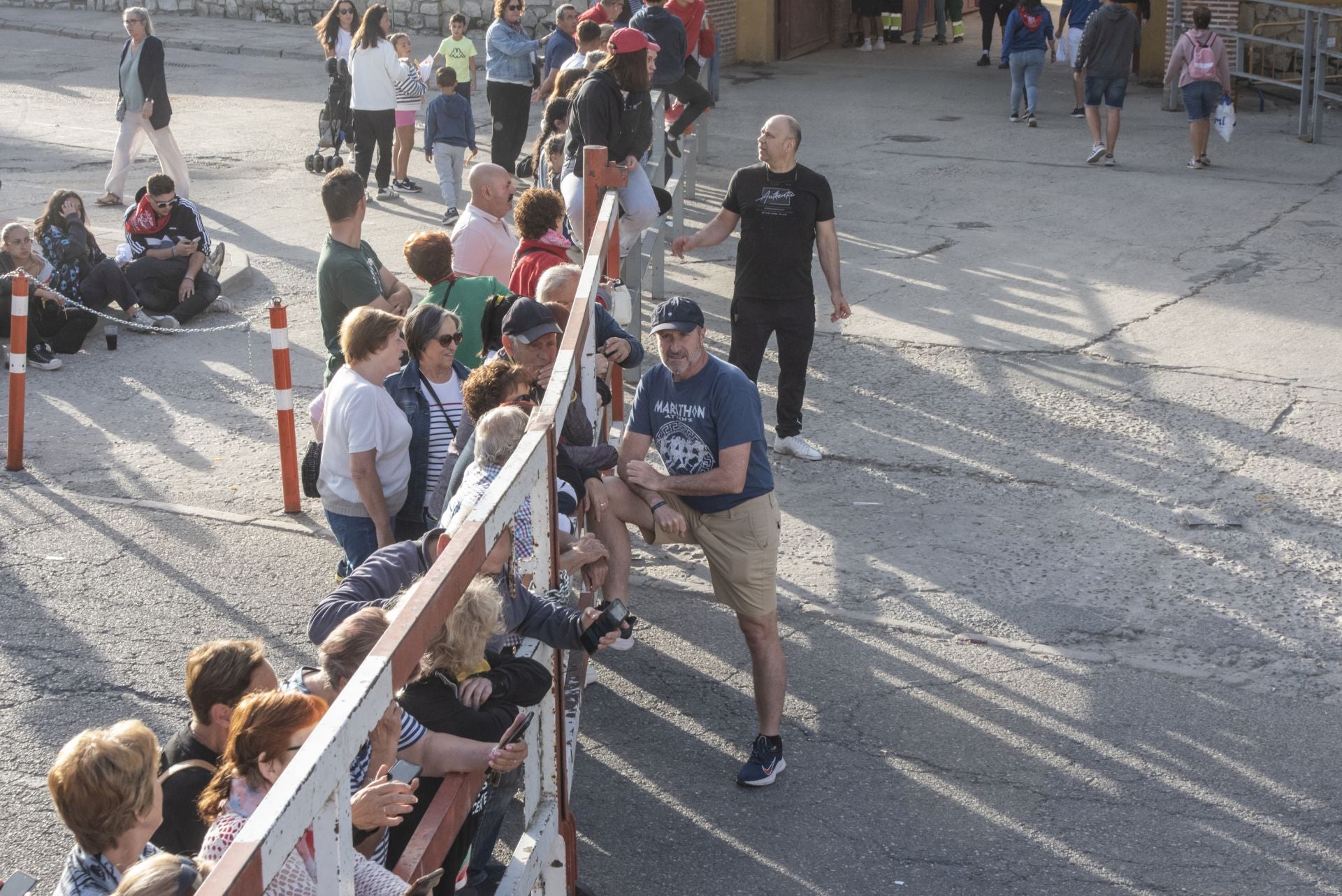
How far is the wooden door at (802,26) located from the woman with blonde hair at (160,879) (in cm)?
2311

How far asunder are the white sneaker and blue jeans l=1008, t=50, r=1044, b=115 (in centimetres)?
1162

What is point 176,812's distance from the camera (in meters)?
3.79

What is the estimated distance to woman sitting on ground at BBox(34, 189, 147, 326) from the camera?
10.7 metres

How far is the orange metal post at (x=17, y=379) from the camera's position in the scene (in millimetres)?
8430

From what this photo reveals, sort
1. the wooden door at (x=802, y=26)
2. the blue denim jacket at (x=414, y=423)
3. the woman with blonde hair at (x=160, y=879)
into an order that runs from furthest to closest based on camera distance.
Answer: the wooden door at (x=802, y=26)
the blue denim jacket at (x=414, y=423)
the woman with blonde hair at (x=160, y=879)

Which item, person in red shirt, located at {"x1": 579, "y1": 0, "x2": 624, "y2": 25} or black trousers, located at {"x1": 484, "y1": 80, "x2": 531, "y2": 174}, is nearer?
person in red shirt, located at {"x1": 579, "y1": 0, "x2": 624, "y2": 25}

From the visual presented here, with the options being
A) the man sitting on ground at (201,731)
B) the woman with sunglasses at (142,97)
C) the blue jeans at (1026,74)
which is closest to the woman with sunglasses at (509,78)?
the woman with sunglasses at (142,97)

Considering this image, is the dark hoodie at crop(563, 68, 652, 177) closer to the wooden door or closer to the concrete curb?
the concrete curb

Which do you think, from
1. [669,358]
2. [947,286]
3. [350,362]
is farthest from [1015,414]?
[350,362]

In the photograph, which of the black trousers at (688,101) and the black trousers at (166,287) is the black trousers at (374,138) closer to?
the black trousers at (688,101)

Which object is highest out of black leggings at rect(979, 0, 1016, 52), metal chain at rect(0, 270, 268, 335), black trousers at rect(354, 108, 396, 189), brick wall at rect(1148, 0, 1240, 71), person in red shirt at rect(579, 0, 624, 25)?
black leggings at rect(979, 0, 1016, 52)

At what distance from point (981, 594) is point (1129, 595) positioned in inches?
27.3

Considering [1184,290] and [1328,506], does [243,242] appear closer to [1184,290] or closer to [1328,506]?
[1184,290]

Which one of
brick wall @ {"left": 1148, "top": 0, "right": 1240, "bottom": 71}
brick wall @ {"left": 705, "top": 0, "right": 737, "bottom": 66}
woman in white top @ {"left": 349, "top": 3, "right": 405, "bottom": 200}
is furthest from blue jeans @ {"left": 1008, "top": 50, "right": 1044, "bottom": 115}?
woman in white top @ {"left": 349, "top": 3, "right": 405, "bottom": 200}
